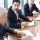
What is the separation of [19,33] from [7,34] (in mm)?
167

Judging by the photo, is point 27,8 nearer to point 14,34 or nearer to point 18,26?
point 18,26

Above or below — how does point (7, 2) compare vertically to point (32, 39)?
above

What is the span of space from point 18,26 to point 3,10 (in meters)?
0.84

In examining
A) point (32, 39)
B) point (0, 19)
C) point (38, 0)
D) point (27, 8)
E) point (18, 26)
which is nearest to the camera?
point (0, 19)

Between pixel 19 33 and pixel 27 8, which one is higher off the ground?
pixel 27 8

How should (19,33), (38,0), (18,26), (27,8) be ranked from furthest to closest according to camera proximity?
1. (38,0)
2. (27,8)
3. (18,26)
4. (19,33)

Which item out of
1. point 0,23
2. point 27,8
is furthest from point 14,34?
point 27,8

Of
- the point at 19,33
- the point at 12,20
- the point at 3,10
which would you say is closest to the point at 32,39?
the point at 19,33

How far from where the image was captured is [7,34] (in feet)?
5.47

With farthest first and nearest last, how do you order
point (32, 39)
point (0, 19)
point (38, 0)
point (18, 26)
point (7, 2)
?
point (38, 0) < point (7, 2) < point (18, 26) < point (32, 39) < point (0, 19)

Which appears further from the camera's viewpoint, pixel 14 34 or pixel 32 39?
pixel 14 34

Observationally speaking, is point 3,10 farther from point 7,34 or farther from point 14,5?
point 14,5

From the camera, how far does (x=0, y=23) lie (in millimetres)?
1268

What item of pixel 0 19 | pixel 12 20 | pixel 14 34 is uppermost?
pixel 0 19
